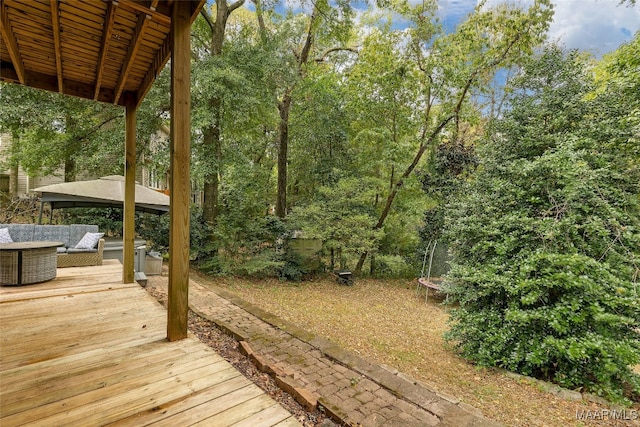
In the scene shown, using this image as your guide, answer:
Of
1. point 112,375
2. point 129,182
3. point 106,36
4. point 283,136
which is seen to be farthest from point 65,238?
point 283,136

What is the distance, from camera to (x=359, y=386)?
2629 millimetres

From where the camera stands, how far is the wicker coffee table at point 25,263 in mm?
3920

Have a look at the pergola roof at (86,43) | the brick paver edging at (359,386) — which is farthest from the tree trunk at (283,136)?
the brick paver edging at (359,386)

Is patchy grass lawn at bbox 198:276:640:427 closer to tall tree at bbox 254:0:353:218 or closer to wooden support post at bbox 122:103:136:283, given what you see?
wooden support post at bbox 122:103:136:283

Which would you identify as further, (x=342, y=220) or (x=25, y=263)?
(x=342, y=220)

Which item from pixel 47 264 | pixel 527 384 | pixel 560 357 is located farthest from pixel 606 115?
pixel 47 264

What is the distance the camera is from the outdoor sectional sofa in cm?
541

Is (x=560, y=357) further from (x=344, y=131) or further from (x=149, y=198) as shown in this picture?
(x=344, y=131)

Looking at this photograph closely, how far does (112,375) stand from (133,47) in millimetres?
2924

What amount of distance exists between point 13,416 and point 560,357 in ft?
16.1

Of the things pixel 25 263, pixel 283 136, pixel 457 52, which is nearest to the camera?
pixel 25 263

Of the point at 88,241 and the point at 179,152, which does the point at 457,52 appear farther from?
the point at 88,241

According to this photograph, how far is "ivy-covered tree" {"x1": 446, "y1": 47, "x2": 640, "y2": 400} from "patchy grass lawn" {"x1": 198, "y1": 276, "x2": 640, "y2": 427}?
1.34ft

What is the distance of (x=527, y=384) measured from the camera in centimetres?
336
